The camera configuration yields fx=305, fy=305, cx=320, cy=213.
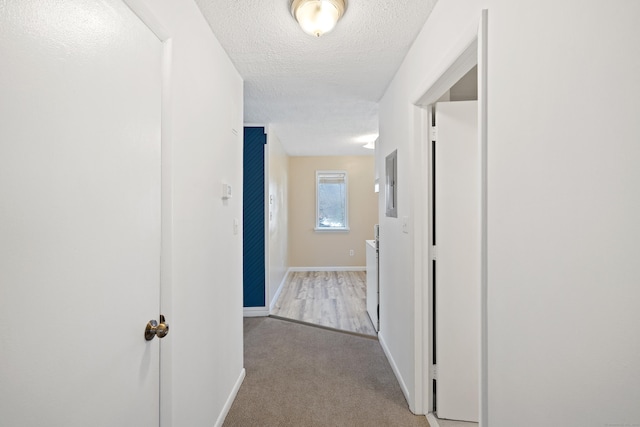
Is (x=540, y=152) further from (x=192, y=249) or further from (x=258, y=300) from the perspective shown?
(x=258, y=300)

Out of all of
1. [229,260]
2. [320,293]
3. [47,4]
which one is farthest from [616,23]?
[320,293]

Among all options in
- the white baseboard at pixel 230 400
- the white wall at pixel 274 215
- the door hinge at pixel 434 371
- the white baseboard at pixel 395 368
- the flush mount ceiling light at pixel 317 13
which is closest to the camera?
the flush mount ceiling light at pixel 317 13

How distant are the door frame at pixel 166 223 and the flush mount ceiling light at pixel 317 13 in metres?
0.69

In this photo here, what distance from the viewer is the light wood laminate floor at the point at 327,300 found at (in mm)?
3719

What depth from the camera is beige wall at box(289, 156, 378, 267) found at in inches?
262

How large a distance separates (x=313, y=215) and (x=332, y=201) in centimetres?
53

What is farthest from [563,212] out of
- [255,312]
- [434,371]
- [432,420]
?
[255,312]

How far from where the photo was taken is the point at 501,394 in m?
1.02

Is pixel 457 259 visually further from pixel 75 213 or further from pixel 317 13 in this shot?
pixel 75 213

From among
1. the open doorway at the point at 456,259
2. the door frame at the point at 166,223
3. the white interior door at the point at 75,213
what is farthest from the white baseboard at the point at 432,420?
the white interior door at the point at 75,213

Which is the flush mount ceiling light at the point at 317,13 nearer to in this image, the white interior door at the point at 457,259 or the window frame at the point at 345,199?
the white interior door at the point at 457,259

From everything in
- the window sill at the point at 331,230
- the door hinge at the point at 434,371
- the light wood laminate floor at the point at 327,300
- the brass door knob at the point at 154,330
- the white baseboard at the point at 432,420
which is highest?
the window sill at the point at 331,230

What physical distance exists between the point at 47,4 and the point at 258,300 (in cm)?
364

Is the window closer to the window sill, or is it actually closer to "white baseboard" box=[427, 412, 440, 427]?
the window sill
